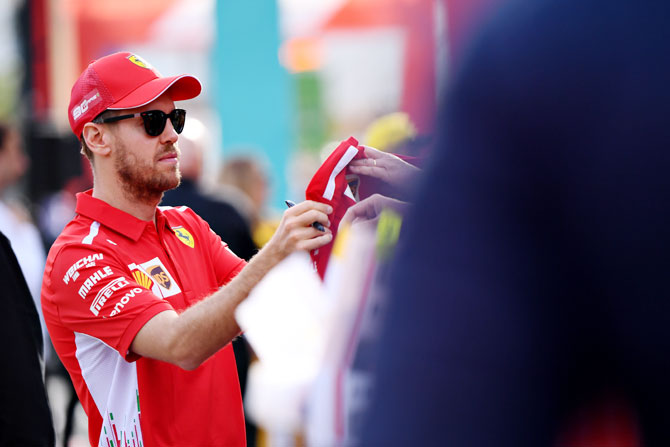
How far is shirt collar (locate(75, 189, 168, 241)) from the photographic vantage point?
2488 millimetres

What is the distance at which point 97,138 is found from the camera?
102 inches

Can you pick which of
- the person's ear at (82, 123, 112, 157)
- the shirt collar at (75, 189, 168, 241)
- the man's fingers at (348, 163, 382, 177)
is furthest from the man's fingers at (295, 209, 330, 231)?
the person's ear at (82, 123, 112, 157)

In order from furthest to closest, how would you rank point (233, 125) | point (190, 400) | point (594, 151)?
point (233, 125) < point (190, 400) < point (594, 151)

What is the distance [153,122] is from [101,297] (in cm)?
58

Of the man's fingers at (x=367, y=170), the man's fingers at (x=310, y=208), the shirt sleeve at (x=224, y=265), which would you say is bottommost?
the shirt sleeve at (x=224, y=265)

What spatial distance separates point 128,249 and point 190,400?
1.59ft

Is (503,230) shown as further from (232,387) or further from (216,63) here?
(216,63)

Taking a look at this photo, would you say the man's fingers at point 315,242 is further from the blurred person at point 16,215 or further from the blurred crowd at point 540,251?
the blurred person at point 16,215

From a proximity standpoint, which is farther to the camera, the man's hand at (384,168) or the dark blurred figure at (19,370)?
the dark blurred figure at (19,370)

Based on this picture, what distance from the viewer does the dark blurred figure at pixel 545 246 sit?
67 cm

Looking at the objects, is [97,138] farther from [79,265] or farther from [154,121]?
[79,265]

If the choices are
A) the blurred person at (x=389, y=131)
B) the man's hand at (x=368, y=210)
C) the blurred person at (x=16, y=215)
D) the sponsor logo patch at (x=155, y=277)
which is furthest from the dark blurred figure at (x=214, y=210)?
the man's hand at (x=368, y=210)

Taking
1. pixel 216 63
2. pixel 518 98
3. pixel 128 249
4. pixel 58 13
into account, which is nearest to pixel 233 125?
pixel 216 63

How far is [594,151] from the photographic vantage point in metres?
0.67
